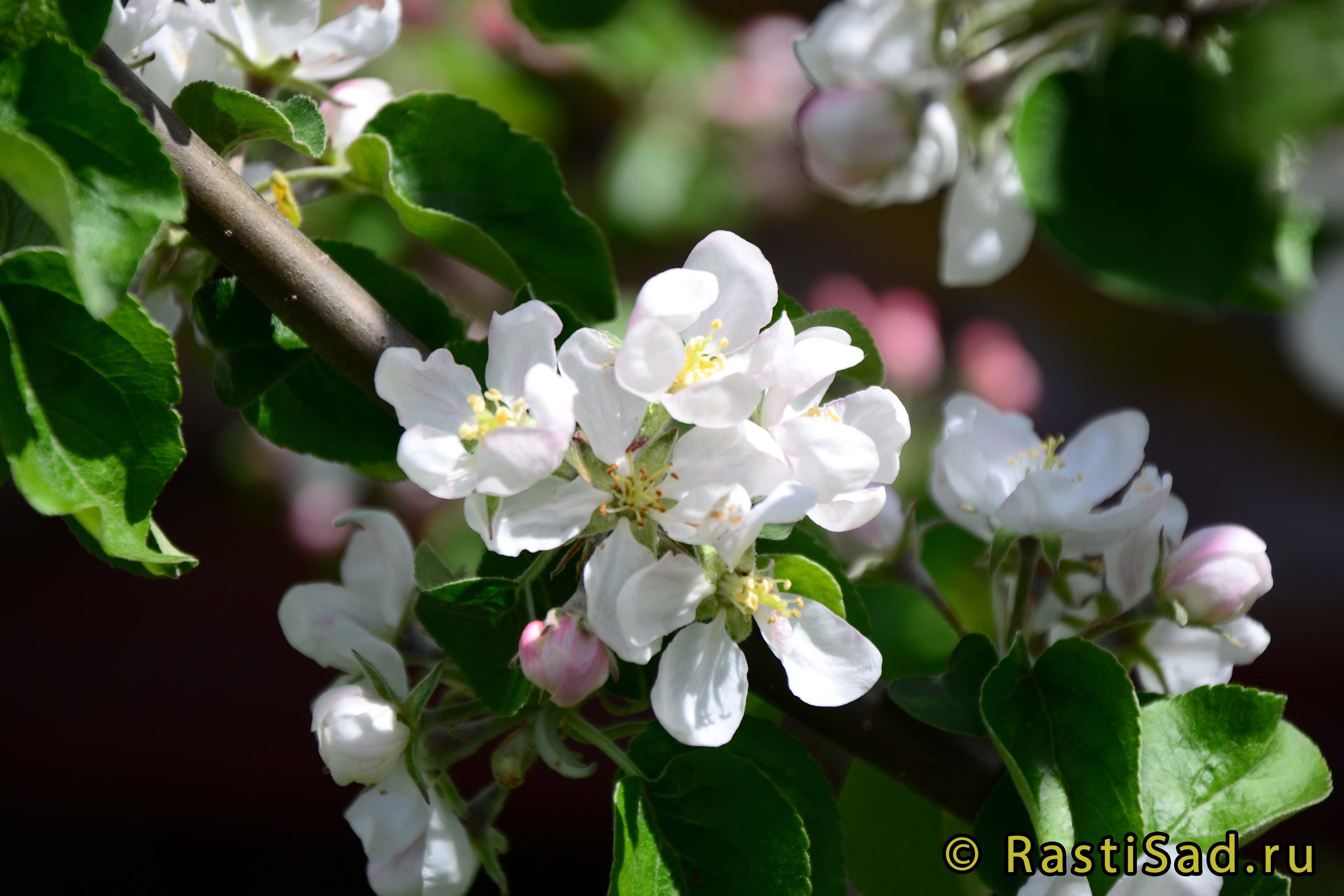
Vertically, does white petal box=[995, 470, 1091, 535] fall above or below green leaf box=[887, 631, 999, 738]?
above

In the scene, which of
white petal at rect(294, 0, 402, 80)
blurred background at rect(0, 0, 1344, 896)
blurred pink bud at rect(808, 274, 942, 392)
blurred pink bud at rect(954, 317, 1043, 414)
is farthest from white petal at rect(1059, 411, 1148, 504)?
blurred pink bud at rect(954, 317, 1043, 414)

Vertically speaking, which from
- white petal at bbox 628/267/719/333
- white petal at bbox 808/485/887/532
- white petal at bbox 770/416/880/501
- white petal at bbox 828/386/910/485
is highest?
white petal at bbox 628/267/719/333

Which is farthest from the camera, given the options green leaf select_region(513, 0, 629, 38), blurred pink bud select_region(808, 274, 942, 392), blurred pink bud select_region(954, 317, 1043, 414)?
blurred pink bud select_region(954, 317, 1043, 414)

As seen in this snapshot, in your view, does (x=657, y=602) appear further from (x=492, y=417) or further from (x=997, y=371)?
(x=997, y=371)

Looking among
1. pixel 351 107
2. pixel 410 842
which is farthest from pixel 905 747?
pixel 351 107

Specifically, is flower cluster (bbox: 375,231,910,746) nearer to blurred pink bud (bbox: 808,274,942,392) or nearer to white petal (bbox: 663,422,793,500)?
white petal (bbox: 663,422,793,500)

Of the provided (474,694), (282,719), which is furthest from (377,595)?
(282,719)

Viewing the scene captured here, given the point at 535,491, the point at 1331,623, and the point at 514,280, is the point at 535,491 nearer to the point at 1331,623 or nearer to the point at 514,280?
the point at 514,280
